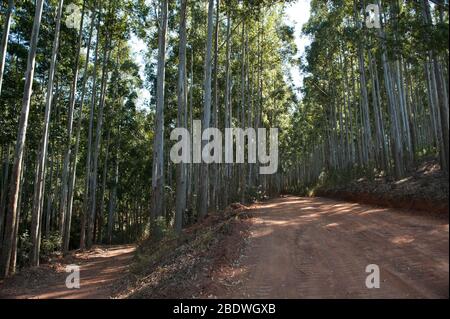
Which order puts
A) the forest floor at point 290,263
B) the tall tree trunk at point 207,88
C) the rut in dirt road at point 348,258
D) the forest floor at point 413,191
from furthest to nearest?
the tall tree trunk at point 207,88 < the forest floor at point 413,191 < the forest floor at point 290,263 < the rut in dirt road at point 348,258

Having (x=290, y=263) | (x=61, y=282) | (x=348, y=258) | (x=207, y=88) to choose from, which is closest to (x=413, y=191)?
(x=348, y=258)

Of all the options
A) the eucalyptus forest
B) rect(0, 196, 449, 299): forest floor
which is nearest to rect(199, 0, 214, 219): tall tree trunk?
the eucalyptus forest

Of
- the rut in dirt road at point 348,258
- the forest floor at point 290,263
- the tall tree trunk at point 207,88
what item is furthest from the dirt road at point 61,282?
the tall tree trunk at point 207,88

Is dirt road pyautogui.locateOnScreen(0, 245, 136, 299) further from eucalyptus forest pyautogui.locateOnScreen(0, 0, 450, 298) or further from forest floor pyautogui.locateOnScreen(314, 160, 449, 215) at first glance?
forest floor pyautogui.locateOnScreen(314, 160, 449, 215)

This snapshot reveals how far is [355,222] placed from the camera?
430 inches

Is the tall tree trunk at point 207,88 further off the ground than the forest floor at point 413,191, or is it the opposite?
the tall tree trunk at point 207,88

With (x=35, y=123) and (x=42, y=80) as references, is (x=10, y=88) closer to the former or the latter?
(x=35, y=123)

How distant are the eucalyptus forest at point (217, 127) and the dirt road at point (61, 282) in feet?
0.86

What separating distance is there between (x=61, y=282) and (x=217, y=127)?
1252 cm

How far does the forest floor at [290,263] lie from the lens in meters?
6.18

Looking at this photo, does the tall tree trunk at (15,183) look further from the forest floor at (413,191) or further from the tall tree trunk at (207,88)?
the forest floor at (413,191)

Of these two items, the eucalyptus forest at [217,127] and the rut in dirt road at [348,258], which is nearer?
the rut in dirt road at [348,258]

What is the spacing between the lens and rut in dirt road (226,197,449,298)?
5926 millimetres

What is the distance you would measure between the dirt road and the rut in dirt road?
414 centimetres
